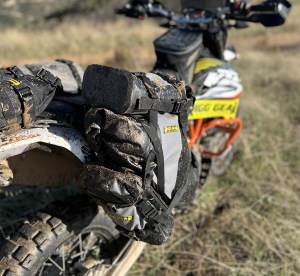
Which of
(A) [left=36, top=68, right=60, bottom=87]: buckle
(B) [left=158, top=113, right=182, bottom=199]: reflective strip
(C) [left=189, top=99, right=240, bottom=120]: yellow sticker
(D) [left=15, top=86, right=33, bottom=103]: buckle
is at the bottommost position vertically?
(C) [left=189, top=99, right=240, bottom=120]: yellow sticker

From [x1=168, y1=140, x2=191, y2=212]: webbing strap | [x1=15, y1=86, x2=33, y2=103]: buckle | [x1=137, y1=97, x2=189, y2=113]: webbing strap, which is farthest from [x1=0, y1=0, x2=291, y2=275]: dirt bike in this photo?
[x1=168, y1=140, x2=191, y2=212]: webbing strap

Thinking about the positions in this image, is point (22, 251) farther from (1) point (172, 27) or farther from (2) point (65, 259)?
(1) point (172, 27)

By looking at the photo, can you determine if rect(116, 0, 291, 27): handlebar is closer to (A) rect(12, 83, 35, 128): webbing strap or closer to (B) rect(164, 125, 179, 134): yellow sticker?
(B) rect(164, 125, 179, 134): yellow sticker

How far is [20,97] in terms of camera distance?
1.78 metres

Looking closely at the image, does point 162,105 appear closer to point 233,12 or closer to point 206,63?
point 206,63

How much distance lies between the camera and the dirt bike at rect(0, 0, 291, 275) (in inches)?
78.9

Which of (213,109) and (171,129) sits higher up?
(171,129)

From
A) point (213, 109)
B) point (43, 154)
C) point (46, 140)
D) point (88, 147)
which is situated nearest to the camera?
point (46, 140)

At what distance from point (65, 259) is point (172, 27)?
1.96m

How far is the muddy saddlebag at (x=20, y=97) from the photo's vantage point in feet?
5.71

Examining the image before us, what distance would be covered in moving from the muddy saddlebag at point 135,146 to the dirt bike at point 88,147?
191 mm

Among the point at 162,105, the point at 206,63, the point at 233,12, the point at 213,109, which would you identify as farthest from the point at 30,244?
the point at 233,12

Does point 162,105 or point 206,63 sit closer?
point 162,105

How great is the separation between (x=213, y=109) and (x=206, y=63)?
0.35m
